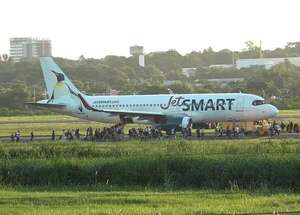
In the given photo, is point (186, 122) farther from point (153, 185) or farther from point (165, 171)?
point (153, 185)

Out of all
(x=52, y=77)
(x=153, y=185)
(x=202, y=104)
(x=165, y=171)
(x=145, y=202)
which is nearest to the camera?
(x=145, y=202)

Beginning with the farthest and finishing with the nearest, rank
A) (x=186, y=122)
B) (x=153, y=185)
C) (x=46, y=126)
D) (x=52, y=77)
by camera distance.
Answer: (x=46, y=126), (x=52, y=77), (x=186, y=122), (x=153, y=185)

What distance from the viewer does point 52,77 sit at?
3024 inches

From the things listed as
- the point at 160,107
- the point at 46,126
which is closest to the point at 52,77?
the point at 160,107

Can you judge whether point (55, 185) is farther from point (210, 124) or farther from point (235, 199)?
point (210, 124)

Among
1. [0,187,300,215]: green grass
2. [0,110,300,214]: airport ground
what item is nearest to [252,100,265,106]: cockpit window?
[0,110,300,214]: airport ground

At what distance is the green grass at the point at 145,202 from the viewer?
23.0 meters

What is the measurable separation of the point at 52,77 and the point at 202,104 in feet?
58.8

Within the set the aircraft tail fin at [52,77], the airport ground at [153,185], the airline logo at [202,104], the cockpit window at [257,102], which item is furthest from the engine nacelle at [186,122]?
the airport ground at [153,185]

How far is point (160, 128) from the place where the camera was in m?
67.9

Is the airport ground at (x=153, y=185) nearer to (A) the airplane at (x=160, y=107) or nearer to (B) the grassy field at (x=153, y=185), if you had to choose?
(B) the grassy field at (x=153, y=185)

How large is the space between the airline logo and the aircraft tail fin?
469 inches

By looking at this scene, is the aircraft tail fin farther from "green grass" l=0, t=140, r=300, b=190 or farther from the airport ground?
"green grass" l=0, t=140, r=300, b=190

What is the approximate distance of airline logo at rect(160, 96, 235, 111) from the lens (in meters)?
67.1
